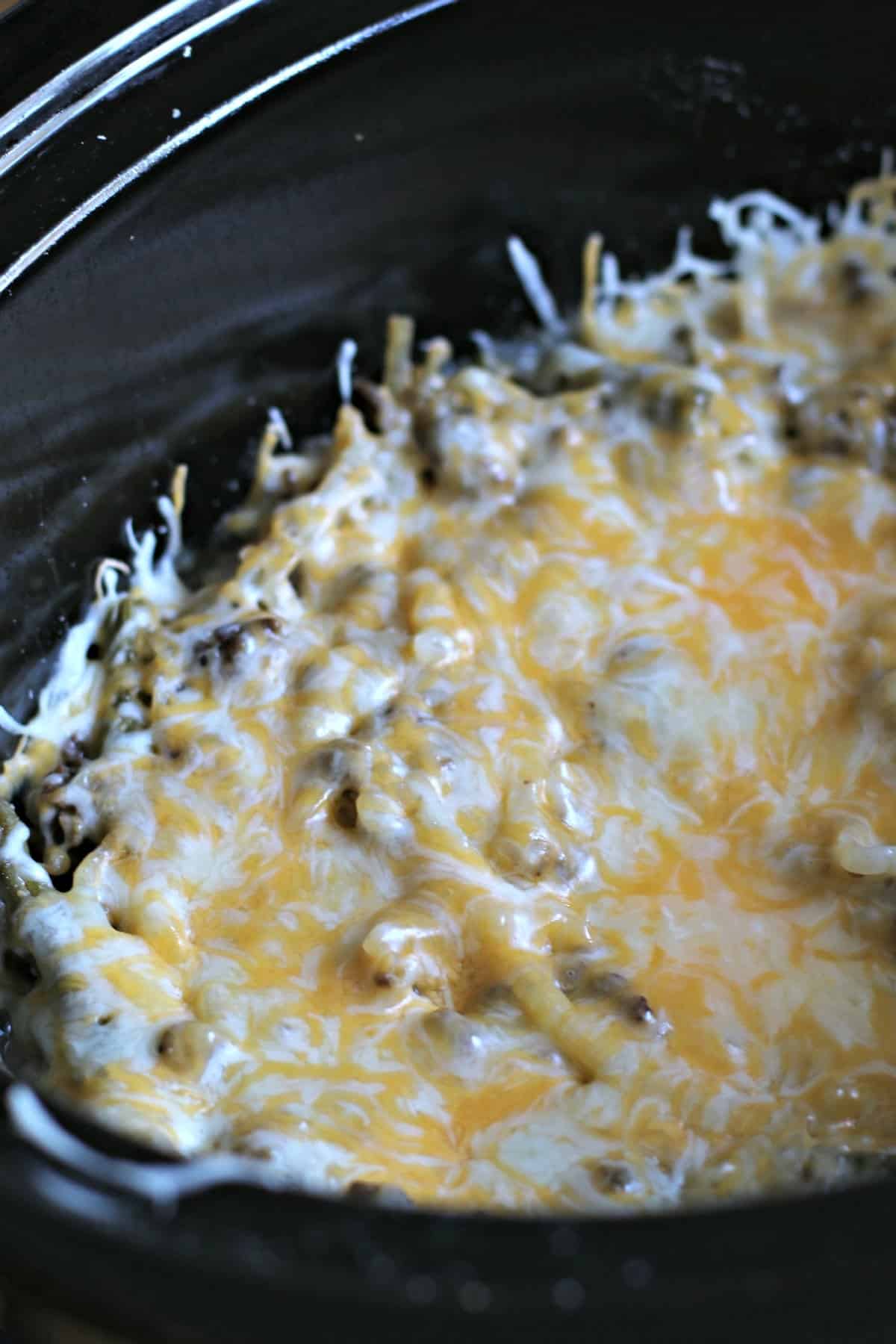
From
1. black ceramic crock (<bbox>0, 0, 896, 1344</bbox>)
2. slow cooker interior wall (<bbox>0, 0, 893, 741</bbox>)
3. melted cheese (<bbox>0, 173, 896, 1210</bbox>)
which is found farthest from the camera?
slow cooker interior wall (<bbox>0, 0, 893, 741</bbox>)

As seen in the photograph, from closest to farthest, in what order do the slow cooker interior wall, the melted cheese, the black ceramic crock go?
the black ceramic crock < the melted cheese < the slow cooker interior wall

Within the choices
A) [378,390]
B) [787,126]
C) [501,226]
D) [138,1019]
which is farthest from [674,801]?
[787,126]

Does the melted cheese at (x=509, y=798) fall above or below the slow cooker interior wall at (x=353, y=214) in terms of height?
below

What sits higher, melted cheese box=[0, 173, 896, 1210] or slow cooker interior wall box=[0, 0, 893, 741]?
slow cooker interior wall box=[0, 0, 893, 741]

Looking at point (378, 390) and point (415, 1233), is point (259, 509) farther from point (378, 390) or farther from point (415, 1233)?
point (415, 1233)

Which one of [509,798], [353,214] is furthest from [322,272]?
[509,798]
